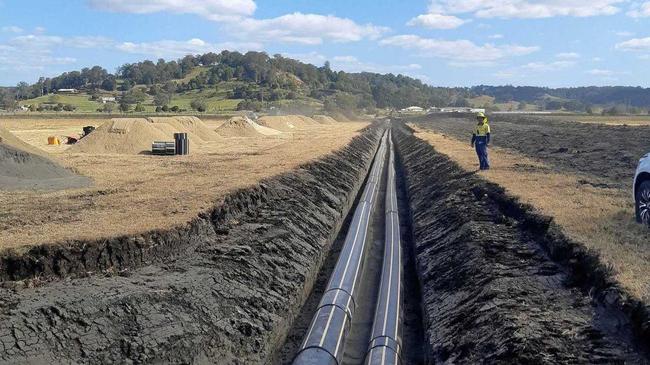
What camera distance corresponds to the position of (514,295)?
11016mm

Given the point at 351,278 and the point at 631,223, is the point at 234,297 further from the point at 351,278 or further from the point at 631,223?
the point at 631,223

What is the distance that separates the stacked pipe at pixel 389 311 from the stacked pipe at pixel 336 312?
2.01 ft

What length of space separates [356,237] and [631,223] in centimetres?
890

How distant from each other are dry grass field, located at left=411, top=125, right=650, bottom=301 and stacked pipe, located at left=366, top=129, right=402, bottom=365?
13.0 ft

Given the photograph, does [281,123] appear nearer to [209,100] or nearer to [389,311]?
[389,311]

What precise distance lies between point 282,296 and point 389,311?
A: 94.3 inches

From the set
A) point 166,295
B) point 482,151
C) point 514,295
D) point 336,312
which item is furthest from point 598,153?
point 166,295

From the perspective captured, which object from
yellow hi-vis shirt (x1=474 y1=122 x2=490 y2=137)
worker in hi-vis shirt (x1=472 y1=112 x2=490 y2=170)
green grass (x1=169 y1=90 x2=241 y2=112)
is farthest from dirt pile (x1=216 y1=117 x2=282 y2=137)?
green grass (x1=169 y1=90 x2=241 y2=112)

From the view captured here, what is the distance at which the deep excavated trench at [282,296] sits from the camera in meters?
8.98

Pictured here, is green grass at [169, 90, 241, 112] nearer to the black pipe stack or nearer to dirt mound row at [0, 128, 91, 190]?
the black pipe stack

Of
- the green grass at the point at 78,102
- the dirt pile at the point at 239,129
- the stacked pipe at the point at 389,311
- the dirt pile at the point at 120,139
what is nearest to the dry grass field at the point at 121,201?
the stacked pipe at the point at 389,311

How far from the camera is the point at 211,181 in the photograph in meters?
22.4

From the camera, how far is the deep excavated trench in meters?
8.98

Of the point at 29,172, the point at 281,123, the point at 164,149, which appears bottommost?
the point at 281,123
